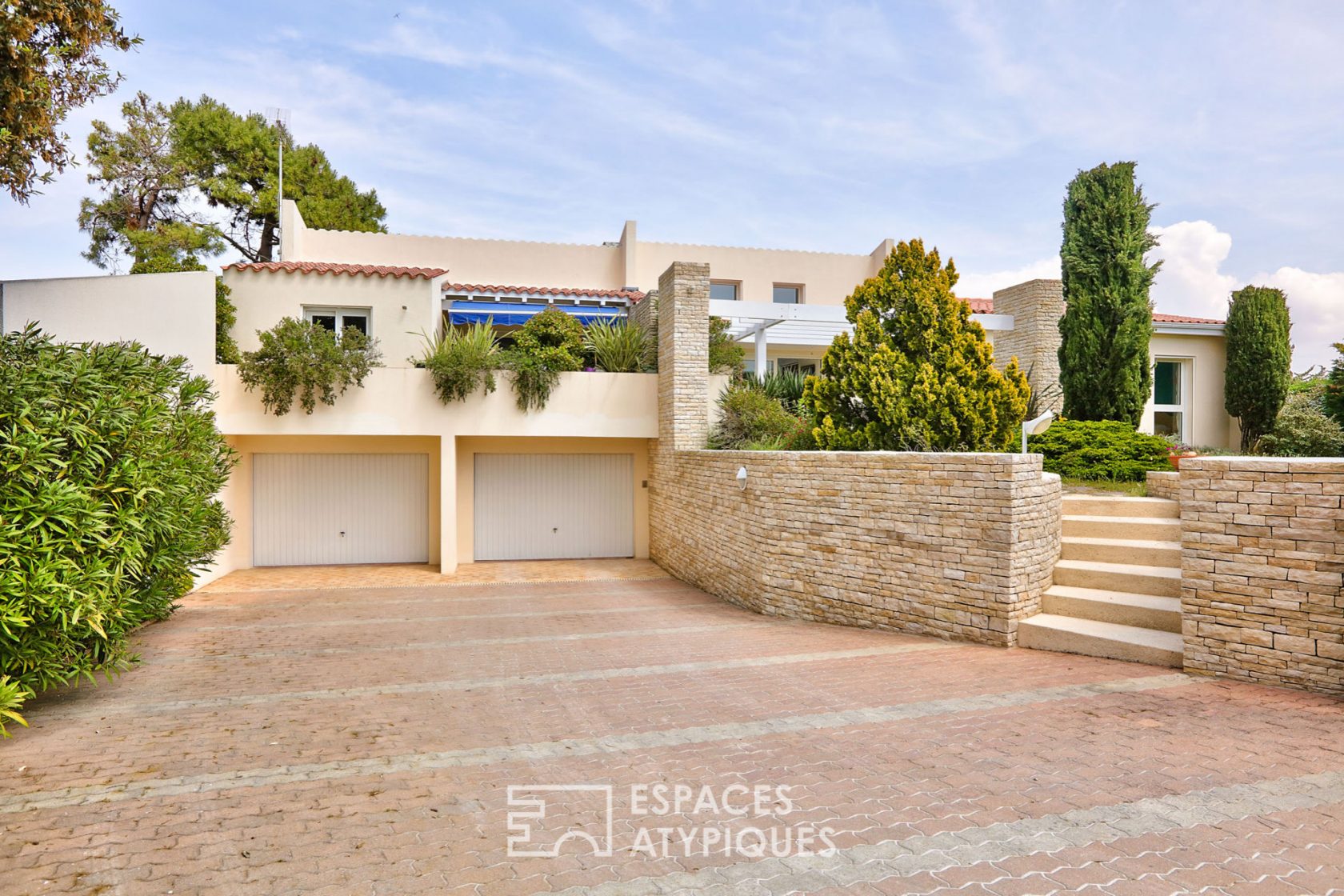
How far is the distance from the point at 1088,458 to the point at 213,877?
14.3 meters

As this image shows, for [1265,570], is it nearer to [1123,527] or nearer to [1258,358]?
[1123,527]

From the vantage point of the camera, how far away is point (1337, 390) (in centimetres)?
1656

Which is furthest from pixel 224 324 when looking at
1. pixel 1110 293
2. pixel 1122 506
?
pixel 1110 293

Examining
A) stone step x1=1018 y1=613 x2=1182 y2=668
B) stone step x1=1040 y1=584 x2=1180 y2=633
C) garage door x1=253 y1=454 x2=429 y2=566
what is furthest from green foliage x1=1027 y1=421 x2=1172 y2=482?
garage door x1=253 y1=454 x2=429 y2=566

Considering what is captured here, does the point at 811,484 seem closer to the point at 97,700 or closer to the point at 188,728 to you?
the point at 188,728

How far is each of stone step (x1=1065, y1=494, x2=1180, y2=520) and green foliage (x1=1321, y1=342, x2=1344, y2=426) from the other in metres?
10.5

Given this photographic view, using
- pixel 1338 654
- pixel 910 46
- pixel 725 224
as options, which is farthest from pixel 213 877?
pixel 725 224

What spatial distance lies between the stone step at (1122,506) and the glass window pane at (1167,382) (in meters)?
10.00

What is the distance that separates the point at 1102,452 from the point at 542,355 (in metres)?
11.5

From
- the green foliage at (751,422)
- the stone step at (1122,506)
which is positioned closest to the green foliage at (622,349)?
the green foliage at (751,422)

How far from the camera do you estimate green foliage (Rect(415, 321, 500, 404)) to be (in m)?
14.5

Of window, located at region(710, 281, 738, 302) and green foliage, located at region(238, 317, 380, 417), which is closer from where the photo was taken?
green foliage, located at region(238, 317, 380, 417)

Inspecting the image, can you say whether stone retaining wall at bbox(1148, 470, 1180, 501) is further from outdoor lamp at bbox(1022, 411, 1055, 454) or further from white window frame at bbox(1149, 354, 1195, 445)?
white window frame at bbox(1149, 354, 1195, 445)

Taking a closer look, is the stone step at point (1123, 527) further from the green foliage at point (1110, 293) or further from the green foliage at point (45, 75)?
the green foliage at point (45, 75)
